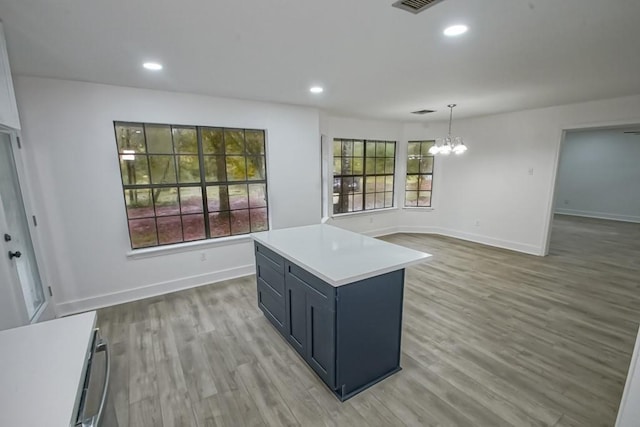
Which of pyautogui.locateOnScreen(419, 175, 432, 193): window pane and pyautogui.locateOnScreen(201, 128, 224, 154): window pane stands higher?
pyautogui.locateOnScreen(201, 128, 224, 154): window pane

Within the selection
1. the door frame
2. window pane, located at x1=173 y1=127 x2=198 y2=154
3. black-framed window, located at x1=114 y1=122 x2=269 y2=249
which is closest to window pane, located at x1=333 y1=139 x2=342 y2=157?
black-framed window, located at x1=114 y1=122 x2=269 y2=249

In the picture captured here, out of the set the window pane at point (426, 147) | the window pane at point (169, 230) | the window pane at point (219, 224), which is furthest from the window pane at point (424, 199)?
the window pane at point (169, 230)

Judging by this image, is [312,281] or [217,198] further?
[217,198]

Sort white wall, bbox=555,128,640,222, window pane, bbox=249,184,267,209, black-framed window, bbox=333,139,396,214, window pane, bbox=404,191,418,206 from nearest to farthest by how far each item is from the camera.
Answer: window pane, bbox=249,184,267,209
black-framed window, bbox=333,139,396,214
window pane, bbox=404,191,418,206
white wall, bbox=555,128,640,222

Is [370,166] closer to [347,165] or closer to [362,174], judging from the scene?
[362,174]

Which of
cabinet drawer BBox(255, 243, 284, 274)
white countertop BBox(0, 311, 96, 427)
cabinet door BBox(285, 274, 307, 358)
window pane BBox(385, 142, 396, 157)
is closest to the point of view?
white countertop BBox(0, 311, 96, 427)

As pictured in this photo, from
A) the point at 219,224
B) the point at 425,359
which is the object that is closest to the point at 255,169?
the point at 219,224

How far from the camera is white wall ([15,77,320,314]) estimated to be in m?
2.88

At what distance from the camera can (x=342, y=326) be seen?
6.10 feet

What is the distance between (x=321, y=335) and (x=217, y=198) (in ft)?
8.74

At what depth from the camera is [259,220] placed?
14.1ft

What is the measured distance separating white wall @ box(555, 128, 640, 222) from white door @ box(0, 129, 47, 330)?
9.76 meters

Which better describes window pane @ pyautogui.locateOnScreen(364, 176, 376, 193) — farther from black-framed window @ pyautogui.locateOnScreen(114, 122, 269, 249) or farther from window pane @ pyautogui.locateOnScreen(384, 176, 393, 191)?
black-framed window @ pyautogui.locateOnScreen(114, 122, 269, 249)

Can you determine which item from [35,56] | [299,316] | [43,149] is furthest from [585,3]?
[43,149]
